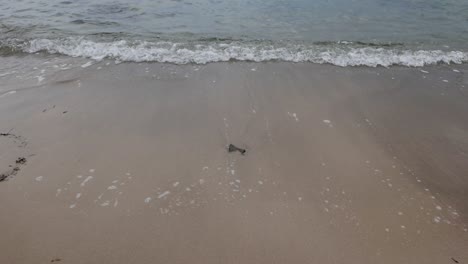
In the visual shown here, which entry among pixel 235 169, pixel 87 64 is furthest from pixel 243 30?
pixel 235 169

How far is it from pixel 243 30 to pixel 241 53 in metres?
1.78

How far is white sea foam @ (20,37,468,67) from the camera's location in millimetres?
7594

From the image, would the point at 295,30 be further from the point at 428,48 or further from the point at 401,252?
the point at 401,252

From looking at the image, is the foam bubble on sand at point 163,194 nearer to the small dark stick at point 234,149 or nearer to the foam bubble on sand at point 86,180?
the foam bubble on sand at point 86,180

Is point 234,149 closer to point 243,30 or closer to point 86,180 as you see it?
point 86,180

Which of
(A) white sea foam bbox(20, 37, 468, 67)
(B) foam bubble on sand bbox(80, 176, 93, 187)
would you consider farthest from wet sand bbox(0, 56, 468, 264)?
(A) white sea foam bbox(20, 37, 468, 67)

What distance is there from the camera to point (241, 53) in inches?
310

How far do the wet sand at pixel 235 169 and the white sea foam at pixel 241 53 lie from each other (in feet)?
2.86

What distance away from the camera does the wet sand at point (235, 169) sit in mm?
3363

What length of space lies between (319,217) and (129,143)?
2.76 m

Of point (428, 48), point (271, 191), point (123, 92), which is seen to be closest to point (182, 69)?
point (123, 92)

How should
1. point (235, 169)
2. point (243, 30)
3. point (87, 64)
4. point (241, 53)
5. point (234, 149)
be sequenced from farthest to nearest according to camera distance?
point (243, 30) → point (241, 53) → point (87, 64) → point (234, 149) → point (235, 169)

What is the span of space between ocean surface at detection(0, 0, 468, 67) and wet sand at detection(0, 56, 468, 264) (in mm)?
1267

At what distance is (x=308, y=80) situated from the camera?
21.8 feet
